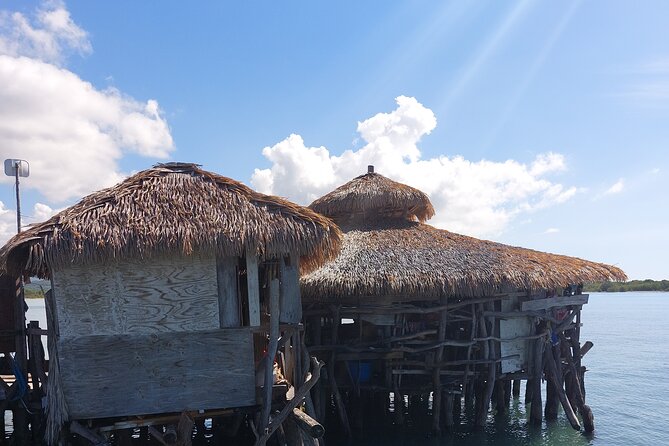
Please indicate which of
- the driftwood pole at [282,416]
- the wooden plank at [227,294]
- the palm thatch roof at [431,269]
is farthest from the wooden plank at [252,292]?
the palm thatch roof at [431,269]

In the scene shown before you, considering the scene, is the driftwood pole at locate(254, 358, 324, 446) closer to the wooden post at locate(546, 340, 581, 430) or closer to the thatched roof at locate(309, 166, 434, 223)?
the wooden post at locate(546, 340, 581, 430)

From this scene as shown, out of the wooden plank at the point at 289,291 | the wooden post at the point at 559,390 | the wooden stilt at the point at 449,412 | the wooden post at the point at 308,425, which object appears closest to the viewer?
the wooden post at the point at 308,425

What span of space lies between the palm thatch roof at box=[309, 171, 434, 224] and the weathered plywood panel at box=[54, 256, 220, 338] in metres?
7.84

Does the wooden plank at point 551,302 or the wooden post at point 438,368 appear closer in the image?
the wooden post at point 438,368

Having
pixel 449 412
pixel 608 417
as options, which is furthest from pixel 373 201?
pixel 608 417

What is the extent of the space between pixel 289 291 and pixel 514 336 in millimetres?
6872

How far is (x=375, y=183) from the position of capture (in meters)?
15.1

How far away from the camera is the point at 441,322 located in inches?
458

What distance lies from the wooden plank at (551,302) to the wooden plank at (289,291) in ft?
21.8

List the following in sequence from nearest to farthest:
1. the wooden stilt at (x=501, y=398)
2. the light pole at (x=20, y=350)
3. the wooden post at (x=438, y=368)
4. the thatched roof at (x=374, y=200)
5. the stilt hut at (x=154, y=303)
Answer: the stilt hut at (x=154, y=303) < the light pole at (x=20, y=350) < the wooden post at (x=438, y=368) < the wooden stilt at (x=501, y=398) < the thatched roof at (x=374, y=200)

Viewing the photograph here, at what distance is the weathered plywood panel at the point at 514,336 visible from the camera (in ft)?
40.4

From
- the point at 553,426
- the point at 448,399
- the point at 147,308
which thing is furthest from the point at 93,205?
the point at 553,426

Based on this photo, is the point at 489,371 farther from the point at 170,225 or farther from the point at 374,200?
the point at 170,225

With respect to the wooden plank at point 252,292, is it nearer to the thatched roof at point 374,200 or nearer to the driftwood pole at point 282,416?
the driftwood pole at point 282,416
